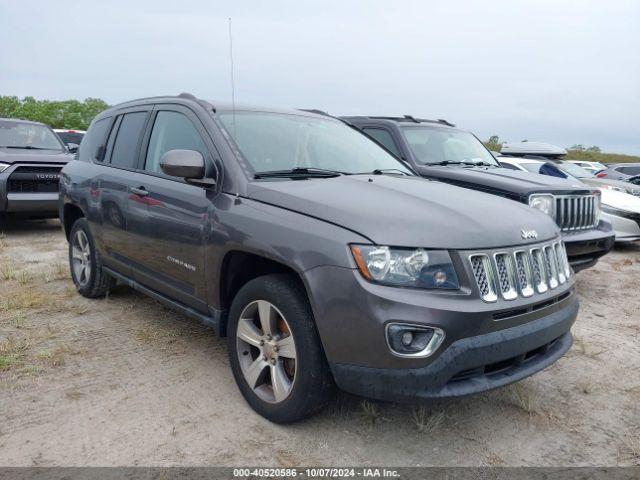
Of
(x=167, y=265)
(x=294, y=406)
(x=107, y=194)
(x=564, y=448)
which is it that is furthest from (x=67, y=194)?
(x=564, y=448)

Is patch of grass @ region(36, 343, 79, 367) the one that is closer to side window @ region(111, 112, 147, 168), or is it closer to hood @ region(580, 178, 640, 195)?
side window @ region(111, 112, 147, 168)

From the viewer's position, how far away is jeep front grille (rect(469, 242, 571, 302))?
8.26ft

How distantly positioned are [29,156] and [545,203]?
7.20 meters

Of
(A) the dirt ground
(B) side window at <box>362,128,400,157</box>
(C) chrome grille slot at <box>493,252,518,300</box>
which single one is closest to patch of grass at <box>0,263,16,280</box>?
(A) the dirt ground

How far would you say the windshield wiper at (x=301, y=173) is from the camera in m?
3.23

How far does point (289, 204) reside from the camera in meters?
2.83

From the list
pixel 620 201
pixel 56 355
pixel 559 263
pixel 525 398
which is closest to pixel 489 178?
pixel 559 263

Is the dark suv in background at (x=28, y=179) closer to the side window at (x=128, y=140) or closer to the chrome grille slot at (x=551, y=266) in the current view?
the side window at (x=128, y=140)

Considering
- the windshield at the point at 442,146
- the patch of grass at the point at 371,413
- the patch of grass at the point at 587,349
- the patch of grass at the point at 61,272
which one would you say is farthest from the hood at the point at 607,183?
the patch of grass at the point at 61,272

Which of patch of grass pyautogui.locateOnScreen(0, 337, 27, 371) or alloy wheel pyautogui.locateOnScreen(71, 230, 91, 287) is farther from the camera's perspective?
alloy wheel pyautogui.locateOnScreen(71, 230, 91, 287)

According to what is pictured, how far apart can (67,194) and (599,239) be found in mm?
5077

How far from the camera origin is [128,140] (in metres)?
4.38

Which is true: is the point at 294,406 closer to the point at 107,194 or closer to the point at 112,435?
the point at 112,435

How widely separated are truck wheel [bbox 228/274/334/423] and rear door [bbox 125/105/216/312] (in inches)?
17.7
